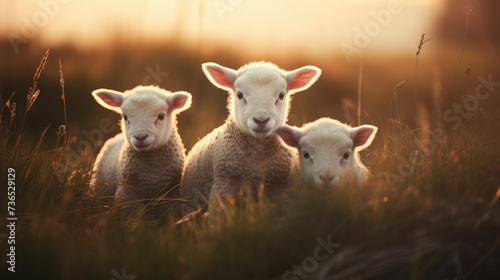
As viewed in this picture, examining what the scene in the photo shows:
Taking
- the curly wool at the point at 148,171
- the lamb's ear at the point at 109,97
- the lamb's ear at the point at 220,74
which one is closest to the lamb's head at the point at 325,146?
the lamb's ear at the point at 220,74

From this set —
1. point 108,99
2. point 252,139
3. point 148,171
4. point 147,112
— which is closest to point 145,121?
point 147,112

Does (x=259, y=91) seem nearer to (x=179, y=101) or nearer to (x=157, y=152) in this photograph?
(x=179, y=101)

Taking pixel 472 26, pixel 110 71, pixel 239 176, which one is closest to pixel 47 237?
pixel 239 176

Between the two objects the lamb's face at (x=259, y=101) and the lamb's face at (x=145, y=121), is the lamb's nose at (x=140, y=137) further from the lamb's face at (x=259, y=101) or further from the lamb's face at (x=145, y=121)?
the lamb's face at (x=259, y=101)

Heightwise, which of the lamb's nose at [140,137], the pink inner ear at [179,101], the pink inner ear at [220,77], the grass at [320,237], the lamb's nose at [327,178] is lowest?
the grass at [320,237]

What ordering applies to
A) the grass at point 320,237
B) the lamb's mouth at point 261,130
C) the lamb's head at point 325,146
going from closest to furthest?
the grass at point 320,237 → the lamb's head at point 325,146 → the lamb's mouth at point 261,130

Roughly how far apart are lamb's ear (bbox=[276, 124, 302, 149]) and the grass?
28.4 inches

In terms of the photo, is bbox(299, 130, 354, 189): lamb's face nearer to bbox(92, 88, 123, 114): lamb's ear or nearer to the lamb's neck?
the lamb's neck

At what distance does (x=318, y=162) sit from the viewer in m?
4.29

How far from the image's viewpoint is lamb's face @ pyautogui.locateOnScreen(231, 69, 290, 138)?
4363 mm

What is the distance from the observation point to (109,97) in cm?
536

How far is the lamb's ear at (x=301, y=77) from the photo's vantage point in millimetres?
4914

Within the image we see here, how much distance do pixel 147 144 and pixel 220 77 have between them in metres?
0.89

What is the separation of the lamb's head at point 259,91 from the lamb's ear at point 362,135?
650 mm
